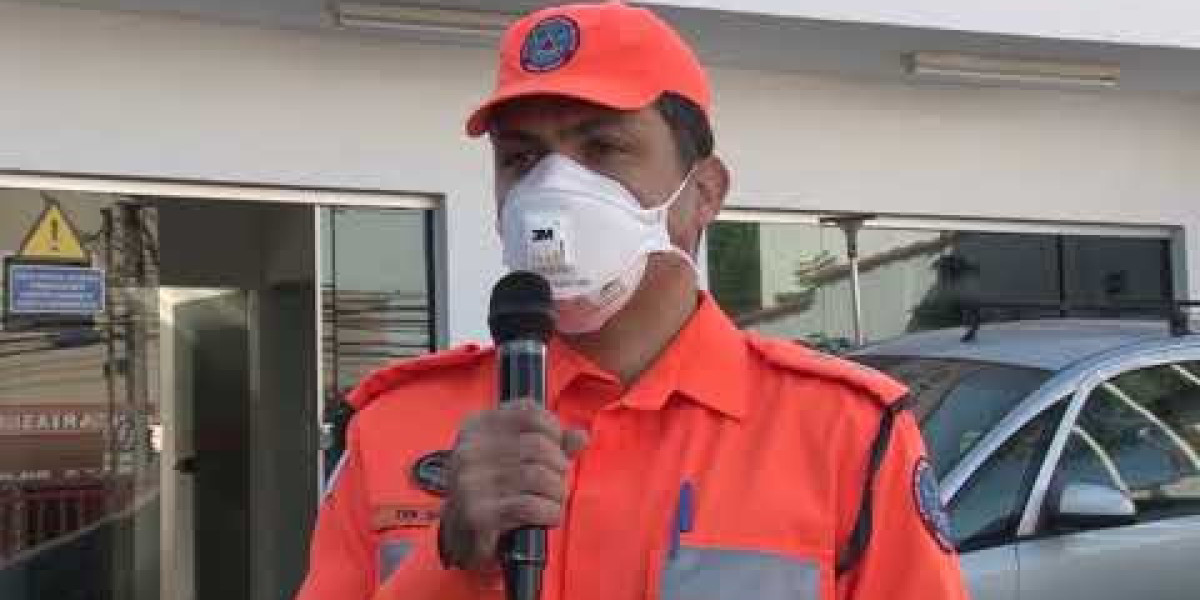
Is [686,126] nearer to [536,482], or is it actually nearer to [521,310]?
[521,310]

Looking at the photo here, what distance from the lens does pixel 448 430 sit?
1.75 metres

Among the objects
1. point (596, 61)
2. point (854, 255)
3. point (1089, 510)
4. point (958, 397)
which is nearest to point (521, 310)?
point (596, 61)

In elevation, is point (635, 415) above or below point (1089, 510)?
above

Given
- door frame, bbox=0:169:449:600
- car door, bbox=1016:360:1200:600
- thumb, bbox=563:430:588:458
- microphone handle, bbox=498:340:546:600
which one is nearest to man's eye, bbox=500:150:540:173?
microphone handle, bbox=498:340:546:600

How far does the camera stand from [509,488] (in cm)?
139

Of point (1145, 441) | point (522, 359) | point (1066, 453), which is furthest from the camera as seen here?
point (1145, 441)

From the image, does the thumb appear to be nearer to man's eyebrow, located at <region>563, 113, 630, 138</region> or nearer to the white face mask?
the white face mask

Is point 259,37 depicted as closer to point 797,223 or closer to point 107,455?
point 107,455

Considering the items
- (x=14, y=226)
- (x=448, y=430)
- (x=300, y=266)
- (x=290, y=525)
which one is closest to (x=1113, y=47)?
(x=300, y=266)

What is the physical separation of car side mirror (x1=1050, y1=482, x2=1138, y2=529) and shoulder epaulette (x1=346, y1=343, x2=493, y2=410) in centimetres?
303

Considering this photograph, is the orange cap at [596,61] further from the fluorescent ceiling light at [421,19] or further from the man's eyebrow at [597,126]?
the fluorescent ceiling light at [421,19]

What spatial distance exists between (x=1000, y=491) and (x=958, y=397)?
1.24 ft

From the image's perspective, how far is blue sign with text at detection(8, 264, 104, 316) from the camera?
731 centimetres

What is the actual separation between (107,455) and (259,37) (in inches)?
84.0
